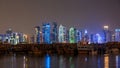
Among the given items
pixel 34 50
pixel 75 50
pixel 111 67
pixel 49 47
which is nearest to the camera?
pixel 111 67

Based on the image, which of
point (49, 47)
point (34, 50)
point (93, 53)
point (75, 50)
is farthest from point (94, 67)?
point (49, 47)

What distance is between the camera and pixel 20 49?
156250 millimetres

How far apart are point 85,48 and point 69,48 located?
46.5 feet

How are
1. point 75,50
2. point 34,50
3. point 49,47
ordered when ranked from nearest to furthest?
point 75,50
point 34,50
point 49,47

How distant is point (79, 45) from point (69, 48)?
964 centimetres

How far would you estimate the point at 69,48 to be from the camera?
133250 millimetres

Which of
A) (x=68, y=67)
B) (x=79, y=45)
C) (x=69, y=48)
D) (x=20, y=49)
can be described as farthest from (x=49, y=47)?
(x=68, y=67)

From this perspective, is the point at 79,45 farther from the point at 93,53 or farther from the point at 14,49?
the point at 14,49

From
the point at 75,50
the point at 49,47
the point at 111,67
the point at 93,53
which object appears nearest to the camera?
the point at 111,67

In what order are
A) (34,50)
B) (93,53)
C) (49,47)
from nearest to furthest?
(93,53), (34,50), (49,47)

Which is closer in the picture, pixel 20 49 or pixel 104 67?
pixel 104 67

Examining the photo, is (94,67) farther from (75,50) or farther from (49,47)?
(49,47)

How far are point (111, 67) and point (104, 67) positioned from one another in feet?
3.37

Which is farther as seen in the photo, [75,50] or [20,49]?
[20,49]
